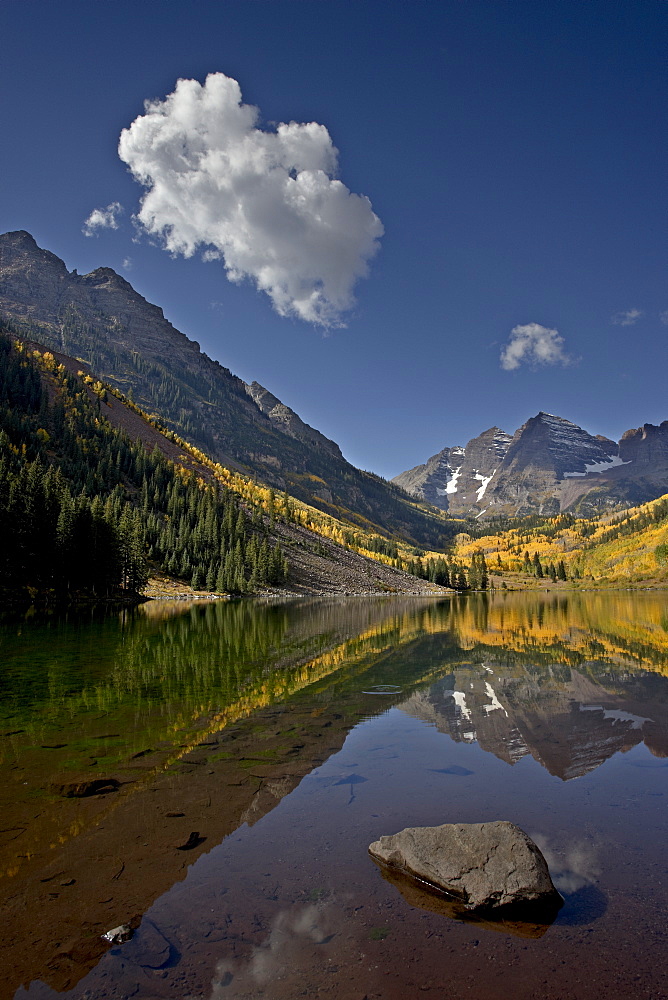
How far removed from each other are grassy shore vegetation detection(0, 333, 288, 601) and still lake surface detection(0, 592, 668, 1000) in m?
52.0

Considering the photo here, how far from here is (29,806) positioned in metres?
11.1

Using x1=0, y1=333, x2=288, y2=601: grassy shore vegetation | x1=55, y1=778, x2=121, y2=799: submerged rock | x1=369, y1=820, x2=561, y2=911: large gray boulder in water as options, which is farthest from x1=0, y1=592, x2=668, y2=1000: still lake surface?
x1=0, y1=333, x2=288, y2=601: grassy shore vegetation

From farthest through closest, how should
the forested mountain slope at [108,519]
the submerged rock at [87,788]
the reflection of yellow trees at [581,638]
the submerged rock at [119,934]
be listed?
the forested mountain slope at [108,519]
the reflection of yellow trees at [581,638]
the submerged rock at [87,788]
the submerged rock at [119,934]

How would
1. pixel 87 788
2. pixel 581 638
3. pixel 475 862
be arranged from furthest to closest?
pixel 581 638 < pixel 87 788 < pixel 475 862

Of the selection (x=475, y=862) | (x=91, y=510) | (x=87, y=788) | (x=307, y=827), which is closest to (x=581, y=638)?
(x=307, y=827)

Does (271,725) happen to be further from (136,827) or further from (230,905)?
(230,905)

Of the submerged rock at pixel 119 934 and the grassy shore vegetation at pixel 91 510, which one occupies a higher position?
the grassy shore vegetation at pixel 91 510

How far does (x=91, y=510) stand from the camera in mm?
83375

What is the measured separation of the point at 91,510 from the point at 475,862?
283ft

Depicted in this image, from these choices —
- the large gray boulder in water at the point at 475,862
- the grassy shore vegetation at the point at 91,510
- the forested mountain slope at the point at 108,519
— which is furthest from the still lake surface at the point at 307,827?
the forested mountain slope at the point at 108,519

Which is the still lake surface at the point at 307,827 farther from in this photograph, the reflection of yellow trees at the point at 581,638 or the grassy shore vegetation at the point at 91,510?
the grassy shore vegetation at the point at 91,510

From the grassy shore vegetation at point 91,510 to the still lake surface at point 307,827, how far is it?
171 feet

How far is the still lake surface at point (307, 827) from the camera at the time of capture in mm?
6289

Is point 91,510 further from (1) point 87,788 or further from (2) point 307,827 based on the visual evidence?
(2) point 307,827
